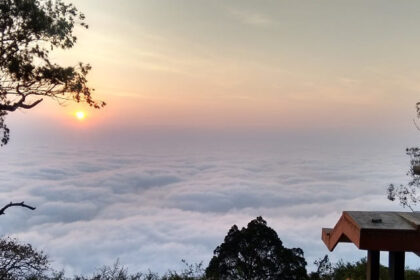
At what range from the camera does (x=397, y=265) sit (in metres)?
2.37

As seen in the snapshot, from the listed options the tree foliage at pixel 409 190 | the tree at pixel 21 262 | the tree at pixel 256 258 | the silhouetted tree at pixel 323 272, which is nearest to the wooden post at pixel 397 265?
the silhouetted tree at pixel 323 272

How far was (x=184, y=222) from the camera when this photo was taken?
11812 cm

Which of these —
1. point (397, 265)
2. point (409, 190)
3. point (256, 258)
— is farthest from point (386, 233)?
point (409, 190)

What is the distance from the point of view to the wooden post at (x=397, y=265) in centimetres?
236

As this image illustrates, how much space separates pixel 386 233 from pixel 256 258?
1108cm

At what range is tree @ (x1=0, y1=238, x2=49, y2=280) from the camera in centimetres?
772

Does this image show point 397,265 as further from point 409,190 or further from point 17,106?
point 409,190

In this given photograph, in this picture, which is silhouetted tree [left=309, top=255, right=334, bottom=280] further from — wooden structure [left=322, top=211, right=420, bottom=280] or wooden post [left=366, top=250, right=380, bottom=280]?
wooden structure [left=322, top=211, right=420, bottom=280]

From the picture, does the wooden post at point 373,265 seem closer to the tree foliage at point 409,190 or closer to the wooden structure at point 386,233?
the wooden structure at point 386,233

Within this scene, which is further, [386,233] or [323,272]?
[323,272]

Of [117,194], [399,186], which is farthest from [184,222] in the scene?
[399,186]

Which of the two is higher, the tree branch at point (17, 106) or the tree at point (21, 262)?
the tree branch at point (17, 106)

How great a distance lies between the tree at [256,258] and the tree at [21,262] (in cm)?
Result: 531

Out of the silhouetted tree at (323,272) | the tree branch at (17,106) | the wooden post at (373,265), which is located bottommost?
the silhouetted tree at (323,272)
